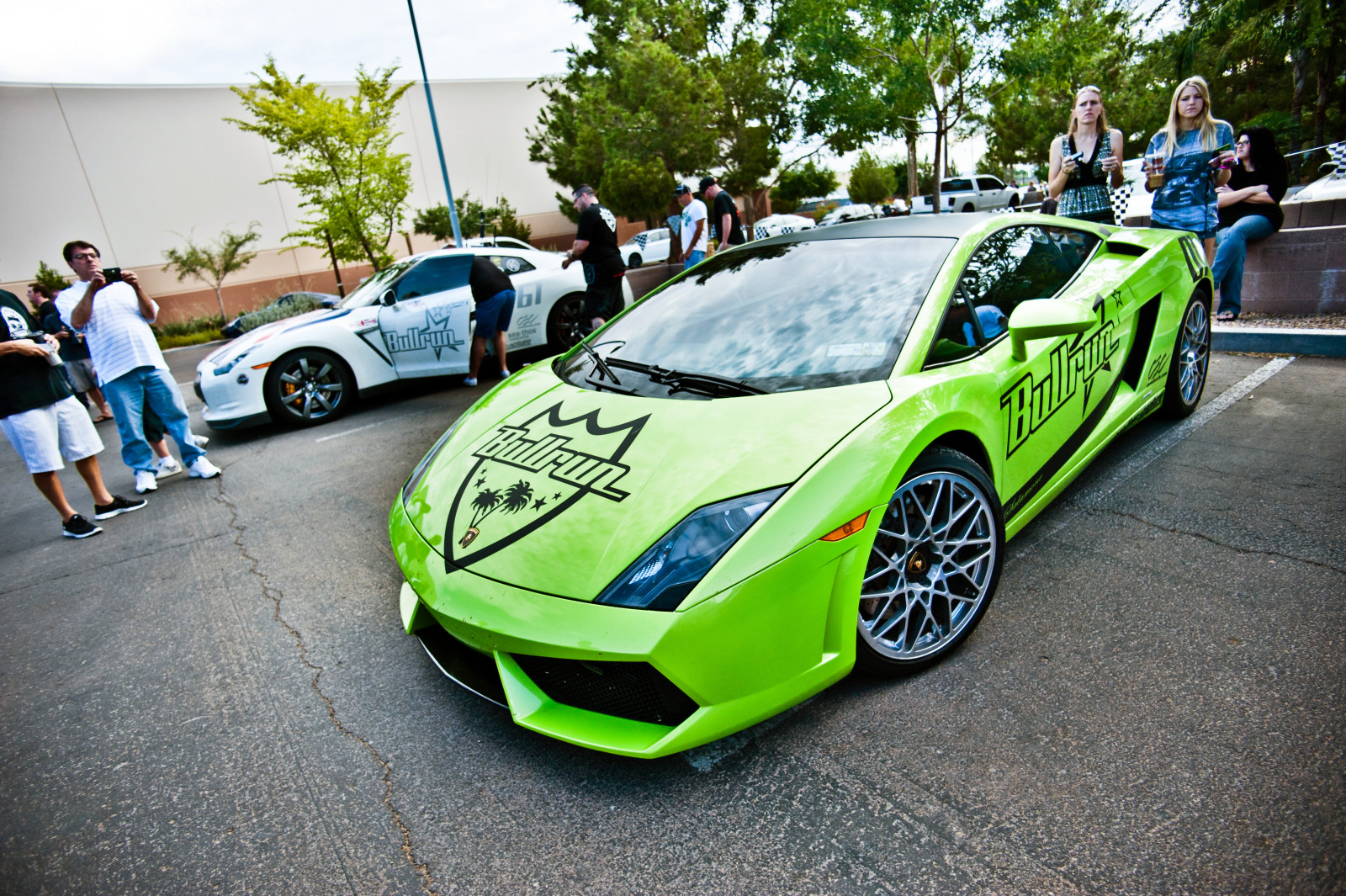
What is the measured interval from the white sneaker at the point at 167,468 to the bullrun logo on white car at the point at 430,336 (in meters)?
1.93

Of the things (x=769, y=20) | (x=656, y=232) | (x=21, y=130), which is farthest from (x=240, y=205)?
(x=769, y=20)

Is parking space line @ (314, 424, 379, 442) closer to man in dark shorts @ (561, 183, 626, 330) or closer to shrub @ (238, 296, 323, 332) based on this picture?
man in dark shorts @ (561, 183, 626, 330)

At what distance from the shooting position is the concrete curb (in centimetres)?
482

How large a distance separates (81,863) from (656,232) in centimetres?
1927

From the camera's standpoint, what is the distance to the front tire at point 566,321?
757cm

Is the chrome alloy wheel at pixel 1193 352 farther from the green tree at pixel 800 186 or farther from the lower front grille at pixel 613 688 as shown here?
the green tree at pixel 800 186

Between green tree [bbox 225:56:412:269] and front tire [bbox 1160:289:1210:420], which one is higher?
green tree [bbox 225:56:412:269]

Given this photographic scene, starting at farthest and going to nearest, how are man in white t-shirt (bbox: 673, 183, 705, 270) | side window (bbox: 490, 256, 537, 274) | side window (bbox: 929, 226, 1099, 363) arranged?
man in white t-shirt (bbox: 673, 183, 705, 270)
side window (bbox: 490, 256, 537, 274)
side window (bbox: 929, 226, 1099, 363)

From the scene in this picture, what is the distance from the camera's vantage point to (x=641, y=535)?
1.79 m

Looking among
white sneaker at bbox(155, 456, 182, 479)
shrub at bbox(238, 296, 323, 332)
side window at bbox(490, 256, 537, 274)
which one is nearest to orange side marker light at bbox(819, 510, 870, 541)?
white sneaker at bbox(155, 456, 182, 479)

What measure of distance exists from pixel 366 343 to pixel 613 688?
18.5 feet

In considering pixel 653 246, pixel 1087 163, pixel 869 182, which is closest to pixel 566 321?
pixel 1087 163

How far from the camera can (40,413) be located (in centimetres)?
413

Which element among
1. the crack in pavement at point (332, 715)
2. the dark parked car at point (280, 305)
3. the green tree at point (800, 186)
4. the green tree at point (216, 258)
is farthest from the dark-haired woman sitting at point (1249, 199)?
the green tree at point (800, 186)
